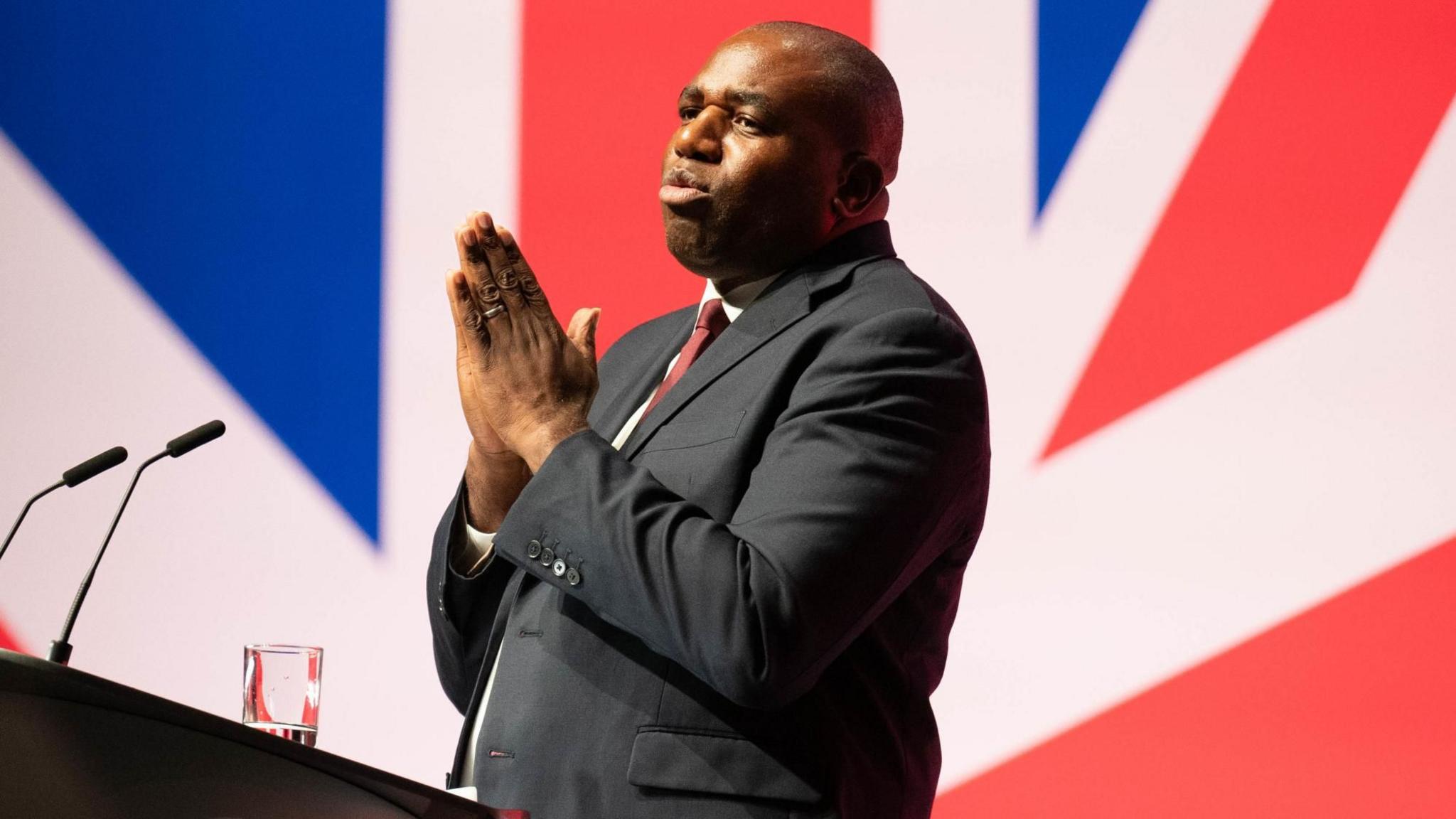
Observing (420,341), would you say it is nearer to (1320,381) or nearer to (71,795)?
(1320,381)

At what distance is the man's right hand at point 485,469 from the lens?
181 cm

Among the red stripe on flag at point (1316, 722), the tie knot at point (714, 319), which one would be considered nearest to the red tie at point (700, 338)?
the tie knot at point (714, 319)

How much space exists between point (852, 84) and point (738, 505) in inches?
23.8

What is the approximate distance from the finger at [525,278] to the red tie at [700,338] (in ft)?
0.76

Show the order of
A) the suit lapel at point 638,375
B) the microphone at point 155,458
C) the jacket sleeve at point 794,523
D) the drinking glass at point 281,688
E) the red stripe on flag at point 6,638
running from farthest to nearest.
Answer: the red stripe on flag at point 6,638
the suit lapel at point 638,375
the drinking glass at point 281,688
the microphone at point 155,458
the jacket sleeve at point 794,523

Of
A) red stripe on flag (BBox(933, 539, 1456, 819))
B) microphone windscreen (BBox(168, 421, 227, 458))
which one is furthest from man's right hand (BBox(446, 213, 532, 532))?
red stripe on flag (BBox(933, 539, 1456, 819))

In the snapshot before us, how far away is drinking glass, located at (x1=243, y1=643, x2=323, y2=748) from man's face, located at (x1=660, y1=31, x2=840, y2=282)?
0.65 meters

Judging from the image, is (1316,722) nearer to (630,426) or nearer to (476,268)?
(630,426)

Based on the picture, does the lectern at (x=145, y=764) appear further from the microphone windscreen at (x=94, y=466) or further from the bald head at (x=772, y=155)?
the bald head at (x=772, y=155)

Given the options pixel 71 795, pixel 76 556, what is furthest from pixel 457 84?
pixel 71 795

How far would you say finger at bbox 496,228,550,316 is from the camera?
5.64 feet

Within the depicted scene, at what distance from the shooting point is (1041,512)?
9.44 ft

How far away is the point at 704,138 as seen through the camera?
1949 mm

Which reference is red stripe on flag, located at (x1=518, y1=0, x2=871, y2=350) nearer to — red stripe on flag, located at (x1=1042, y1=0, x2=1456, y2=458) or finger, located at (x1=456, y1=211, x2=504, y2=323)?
red stripe on flag, located at (x1=1042, y1=0, x2=1456, y2=458)
